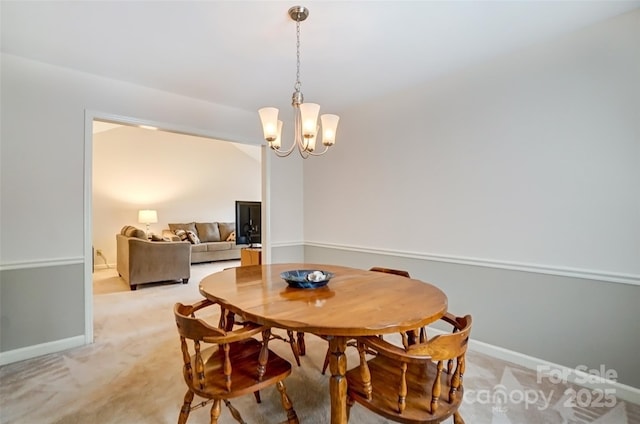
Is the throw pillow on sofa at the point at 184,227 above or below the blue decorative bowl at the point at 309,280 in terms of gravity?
above

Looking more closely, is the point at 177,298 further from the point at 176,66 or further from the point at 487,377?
the point at 487,377

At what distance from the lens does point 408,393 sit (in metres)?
1.24

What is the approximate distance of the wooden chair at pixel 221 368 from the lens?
4.11 ft

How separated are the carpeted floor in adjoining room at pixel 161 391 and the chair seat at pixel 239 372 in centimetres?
39

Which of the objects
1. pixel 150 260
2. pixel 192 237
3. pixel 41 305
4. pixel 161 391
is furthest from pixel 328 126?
pixel 192 237

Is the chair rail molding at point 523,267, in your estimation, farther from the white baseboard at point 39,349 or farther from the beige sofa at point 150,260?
the beige sofa at point 150,260

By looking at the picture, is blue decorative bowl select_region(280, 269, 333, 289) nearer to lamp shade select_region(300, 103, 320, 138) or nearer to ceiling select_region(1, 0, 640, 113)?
lamp shade select_region(300, 103, 320, 138)

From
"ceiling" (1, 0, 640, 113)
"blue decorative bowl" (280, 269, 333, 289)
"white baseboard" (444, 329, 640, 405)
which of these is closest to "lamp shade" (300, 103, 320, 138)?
"ceiling" (1, 0, 640, 113)

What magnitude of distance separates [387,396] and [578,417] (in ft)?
4.26

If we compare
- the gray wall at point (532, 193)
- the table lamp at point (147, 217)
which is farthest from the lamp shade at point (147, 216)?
the gray wall at point (532, 193)

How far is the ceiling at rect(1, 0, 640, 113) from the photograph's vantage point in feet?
5.84

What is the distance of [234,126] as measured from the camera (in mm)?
3463

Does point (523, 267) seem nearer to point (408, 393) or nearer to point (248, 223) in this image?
point (408, 393)

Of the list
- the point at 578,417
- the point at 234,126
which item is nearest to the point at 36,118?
the point at 234,126
